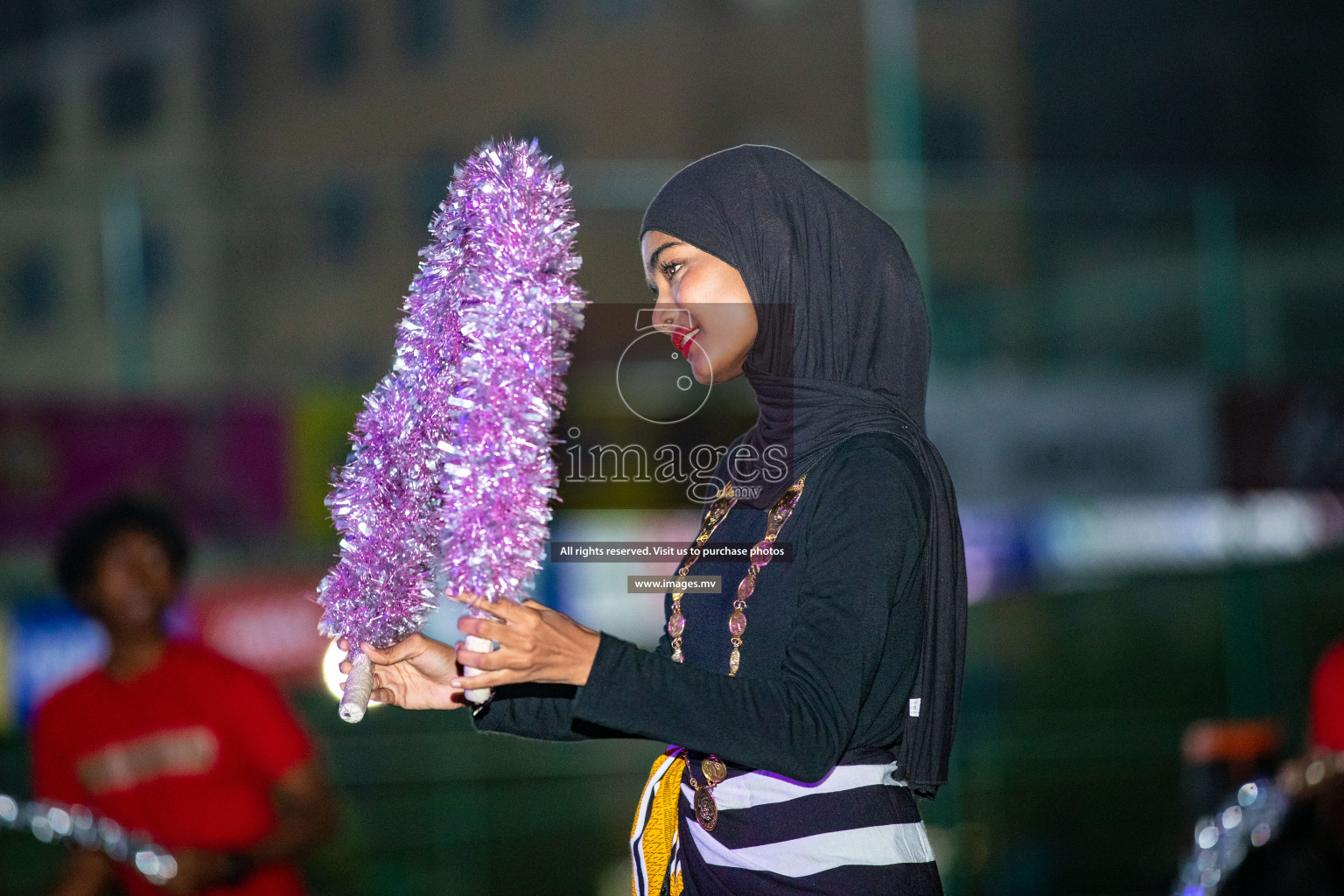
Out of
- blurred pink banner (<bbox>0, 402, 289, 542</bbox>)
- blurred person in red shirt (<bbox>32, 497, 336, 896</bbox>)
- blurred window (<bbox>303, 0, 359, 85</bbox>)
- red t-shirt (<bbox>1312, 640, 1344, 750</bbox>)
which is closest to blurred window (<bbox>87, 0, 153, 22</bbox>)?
blurred window (<bbox>303, 0, 359, 85</bbox>)

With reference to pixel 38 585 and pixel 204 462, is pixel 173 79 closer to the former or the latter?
pixel 38 585

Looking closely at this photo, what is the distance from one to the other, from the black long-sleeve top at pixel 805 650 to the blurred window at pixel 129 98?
668 inches

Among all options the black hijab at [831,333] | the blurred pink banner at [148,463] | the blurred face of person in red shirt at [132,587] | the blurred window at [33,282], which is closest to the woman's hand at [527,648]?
the black hijab at [831,333]

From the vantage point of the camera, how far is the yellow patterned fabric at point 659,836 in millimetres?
1635

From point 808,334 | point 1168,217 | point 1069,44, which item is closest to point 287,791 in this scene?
point 808,334

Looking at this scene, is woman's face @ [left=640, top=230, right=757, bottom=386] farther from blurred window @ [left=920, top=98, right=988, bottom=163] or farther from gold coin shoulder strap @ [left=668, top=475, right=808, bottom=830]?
blurred window @ [left=920, top=98, right=988, bottom=163]

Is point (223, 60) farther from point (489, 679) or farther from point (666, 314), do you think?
point (489, 679)

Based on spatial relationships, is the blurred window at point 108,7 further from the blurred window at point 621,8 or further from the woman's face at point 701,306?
the woman's face at point 701,306

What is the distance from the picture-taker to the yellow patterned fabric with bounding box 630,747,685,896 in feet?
5.36

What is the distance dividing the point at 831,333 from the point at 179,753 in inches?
85.1

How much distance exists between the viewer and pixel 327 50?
22016mm

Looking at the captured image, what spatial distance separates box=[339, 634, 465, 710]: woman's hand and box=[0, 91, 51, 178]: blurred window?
14846 millimetres

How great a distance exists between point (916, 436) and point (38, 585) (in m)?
6.46

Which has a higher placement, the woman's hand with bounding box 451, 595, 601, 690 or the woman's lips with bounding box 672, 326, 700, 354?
the woman's lips with bounding box 672, 326, 700, 354
